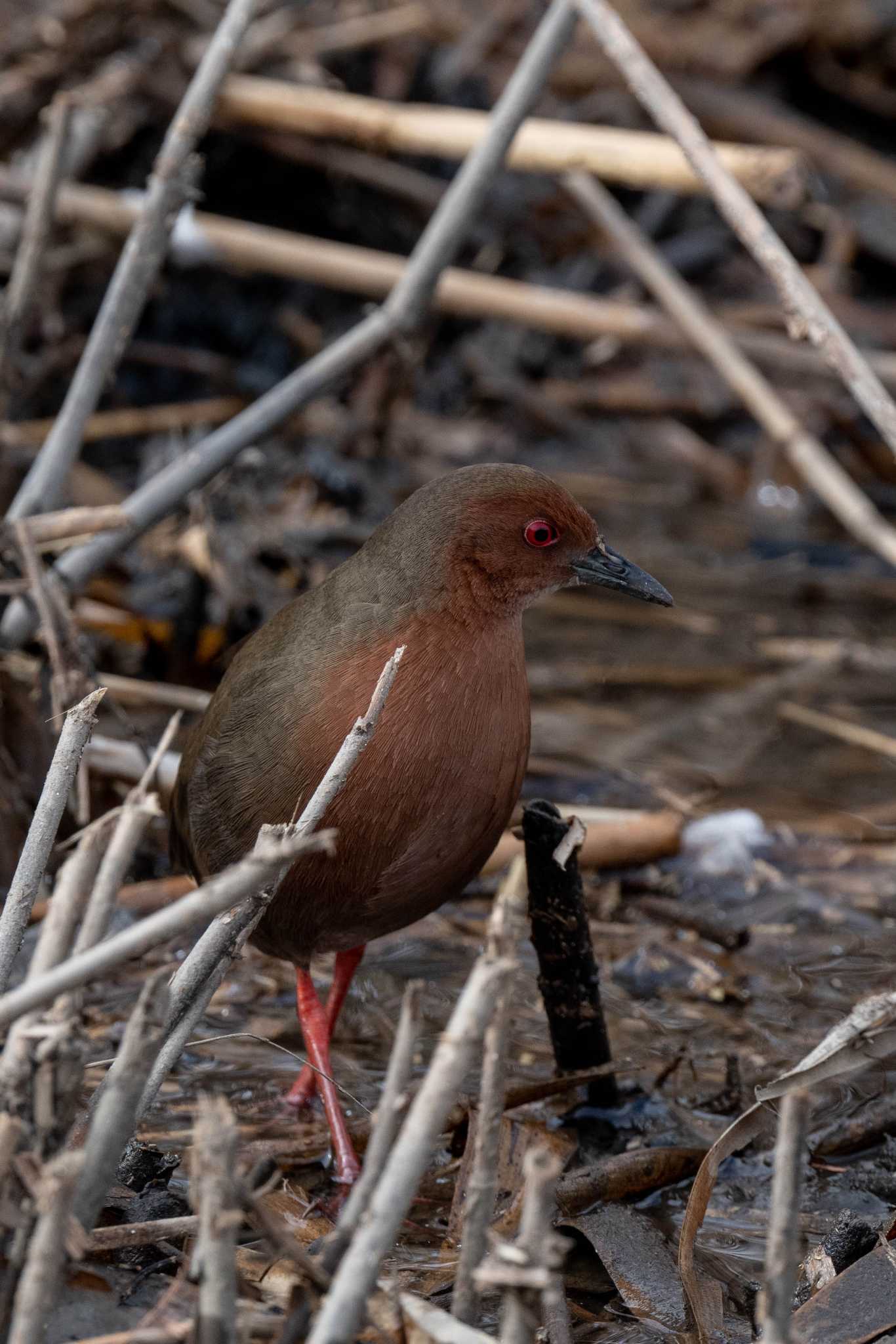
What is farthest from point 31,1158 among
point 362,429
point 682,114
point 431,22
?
point 431,22

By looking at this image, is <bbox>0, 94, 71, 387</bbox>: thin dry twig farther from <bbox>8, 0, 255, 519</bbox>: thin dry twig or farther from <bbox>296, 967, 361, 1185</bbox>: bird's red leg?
<bbox>296, 967, 361, 1185</bbox>: bird's red leg

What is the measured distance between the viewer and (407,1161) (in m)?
1.77

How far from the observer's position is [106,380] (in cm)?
416

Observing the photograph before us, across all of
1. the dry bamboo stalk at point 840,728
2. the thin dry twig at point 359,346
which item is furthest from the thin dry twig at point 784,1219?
the dry bamboo stalk at point 840,728

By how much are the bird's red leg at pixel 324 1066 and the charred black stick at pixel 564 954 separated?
1.46 feet

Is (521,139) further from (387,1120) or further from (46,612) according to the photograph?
(387,1120)

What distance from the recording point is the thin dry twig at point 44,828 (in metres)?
2.17

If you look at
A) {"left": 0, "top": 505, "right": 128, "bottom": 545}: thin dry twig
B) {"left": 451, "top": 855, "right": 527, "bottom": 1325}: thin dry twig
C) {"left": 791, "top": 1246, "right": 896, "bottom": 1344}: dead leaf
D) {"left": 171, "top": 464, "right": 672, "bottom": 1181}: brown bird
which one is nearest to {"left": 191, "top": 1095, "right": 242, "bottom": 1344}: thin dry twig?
{"left": 451, "top": 855, "right": 527, "bottom": 1325}: thin dry twig

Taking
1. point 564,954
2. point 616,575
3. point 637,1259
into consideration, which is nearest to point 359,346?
point 616,575

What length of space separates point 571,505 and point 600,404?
17.8 feet

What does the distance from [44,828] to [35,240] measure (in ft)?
8.81

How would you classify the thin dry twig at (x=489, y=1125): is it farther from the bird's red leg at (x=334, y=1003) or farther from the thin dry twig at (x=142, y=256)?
the thin dry twig at (x=142, y=256)

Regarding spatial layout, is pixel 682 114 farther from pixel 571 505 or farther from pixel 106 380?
pixel 106 380

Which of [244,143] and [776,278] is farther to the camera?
[244,143]
